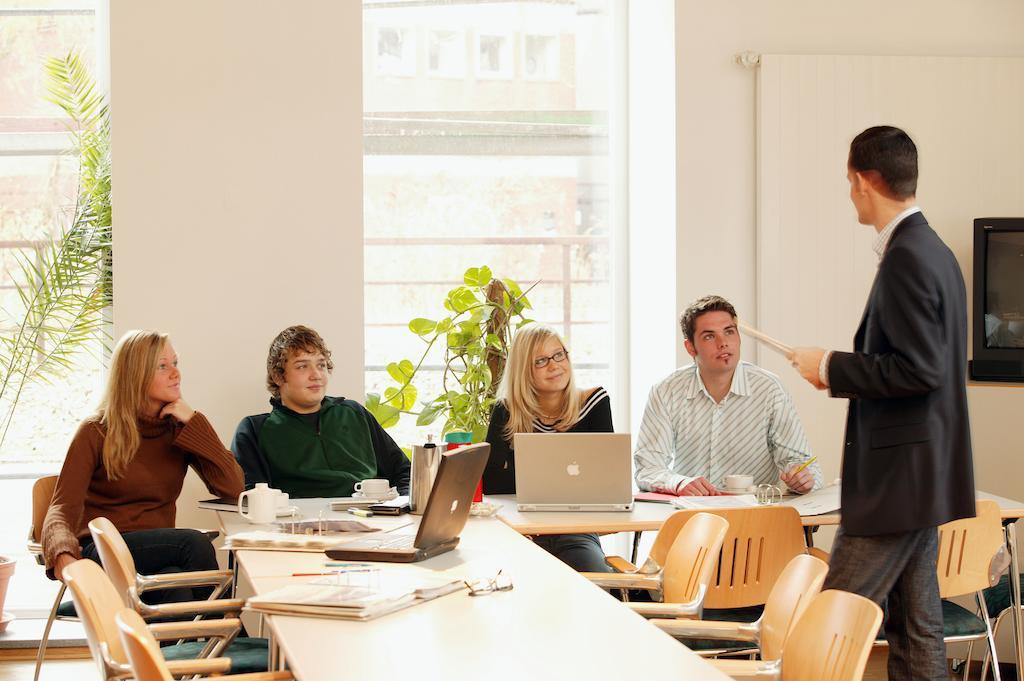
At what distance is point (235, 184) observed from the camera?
206 inches

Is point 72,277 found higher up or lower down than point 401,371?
higher up

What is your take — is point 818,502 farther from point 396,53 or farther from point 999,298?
point 396,53

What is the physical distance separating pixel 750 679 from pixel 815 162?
138 inches

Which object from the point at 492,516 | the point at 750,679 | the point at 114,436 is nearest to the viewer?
the point at 750,679

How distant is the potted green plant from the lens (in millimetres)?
5590

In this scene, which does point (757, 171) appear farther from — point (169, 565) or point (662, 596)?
point (169, 565)

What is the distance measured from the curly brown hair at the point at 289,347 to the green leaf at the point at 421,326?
80 cm

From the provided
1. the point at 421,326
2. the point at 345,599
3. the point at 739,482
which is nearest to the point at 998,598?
the point at 739,482

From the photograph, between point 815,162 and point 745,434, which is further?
point 815,162

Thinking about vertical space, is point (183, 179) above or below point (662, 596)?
above

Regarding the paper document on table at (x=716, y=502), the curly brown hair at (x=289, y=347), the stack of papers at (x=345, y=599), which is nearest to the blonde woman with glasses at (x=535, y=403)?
the paper document on table at (x=716, y=502)

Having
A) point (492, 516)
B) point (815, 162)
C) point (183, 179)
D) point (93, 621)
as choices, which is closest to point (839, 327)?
point (815, 162)

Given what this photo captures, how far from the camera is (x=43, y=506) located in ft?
14.2

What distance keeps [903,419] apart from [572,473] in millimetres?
1326
